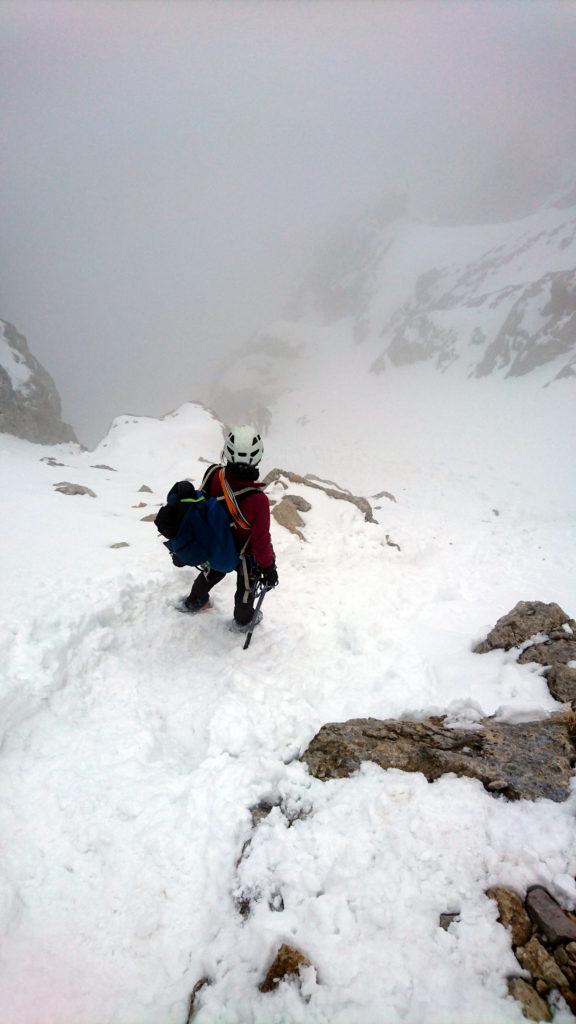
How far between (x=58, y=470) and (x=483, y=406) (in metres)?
35.4

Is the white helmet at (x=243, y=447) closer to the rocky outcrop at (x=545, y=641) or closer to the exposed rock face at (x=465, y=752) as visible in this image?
the exposed rock face at (x=465, y=752)

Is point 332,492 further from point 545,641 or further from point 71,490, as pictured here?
point 545,641

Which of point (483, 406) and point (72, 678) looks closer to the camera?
point (72, 678)

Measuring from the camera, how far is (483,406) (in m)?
37.9

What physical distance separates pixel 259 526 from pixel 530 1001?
4366 millimetres

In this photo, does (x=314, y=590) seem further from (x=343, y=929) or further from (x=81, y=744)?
(x=343, y=929)

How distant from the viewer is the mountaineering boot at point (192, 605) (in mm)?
6629

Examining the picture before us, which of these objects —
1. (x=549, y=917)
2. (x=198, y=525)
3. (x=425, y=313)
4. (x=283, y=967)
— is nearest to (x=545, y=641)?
(x=549, y=917)

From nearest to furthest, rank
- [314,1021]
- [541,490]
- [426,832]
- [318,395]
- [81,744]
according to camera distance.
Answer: [314,1021] → [426,832] → [81,744] → [541,490] → [318,395]

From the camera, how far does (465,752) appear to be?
12.6 feet

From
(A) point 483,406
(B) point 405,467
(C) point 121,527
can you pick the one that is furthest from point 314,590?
(A) point 483,406

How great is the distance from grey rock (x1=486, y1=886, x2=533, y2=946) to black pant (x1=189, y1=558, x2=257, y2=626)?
412 centimetres

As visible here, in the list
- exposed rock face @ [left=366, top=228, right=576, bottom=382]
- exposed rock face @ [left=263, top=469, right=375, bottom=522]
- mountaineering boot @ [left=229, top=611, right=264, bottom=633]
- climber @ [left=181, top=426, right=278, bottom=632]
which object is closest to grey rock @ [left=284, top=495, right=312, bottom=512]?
exposed rock face @ [left=263, top=469, right=375, bottom=522]

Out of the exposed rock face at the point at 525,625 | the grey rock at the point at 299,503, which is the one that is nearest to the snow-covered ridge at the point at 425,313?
the grey rock at the point at 299,503
